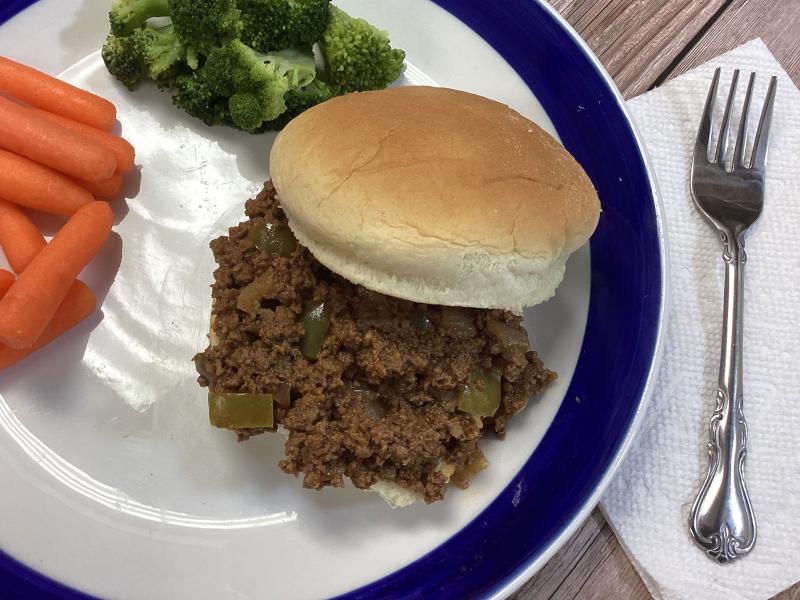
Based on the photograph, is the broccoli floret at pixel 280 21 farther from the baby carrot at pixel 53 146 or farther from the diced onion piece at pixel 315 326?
the diced onion piece at pixel 315 326

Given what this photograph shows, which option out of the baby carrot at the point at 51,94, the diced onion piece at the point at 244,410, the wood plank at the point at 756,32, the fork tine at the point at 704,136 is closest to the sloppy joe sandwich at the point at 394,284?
the diced onion piece at the point at 244,410

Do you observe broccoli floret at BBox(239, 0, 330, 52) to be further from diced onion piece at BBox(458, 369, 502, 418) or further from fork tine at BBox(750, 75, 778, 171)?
fork tine at BBox(750, 75, 778, 171)

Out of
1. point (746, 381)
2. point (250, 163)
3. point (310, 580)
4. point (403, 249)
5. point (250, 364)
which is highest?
point (403, 249)

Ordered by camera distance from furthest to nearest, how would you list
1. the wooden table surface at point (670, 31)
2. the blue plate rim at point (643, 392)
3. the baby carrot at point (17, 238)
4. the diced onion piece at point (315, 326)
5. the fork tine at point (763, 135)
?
1. the wooden table surface at point (670, 31)
2. the fork tine at point (763, 135)
3. the baby carrot at point (17, 238)
4. the diced onion piece at point (315, 326)
5. the blue plate rim at point (643, 392)

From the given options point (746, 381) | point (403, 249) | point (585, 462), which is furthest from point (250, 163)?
point (746, 381)

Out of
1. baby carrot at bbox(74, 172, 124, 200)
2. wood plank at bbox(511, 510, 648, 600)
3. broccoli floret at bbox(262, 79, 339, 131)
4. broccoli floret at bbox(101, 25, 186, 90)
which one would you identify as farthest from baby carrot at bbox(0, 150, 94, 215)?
wood plank at bbox(511, 510, 648, 600)

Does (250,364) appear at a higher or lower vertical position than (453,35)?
lower

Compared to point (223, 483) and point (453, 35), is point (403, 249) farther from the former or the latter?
point (453, 35)
